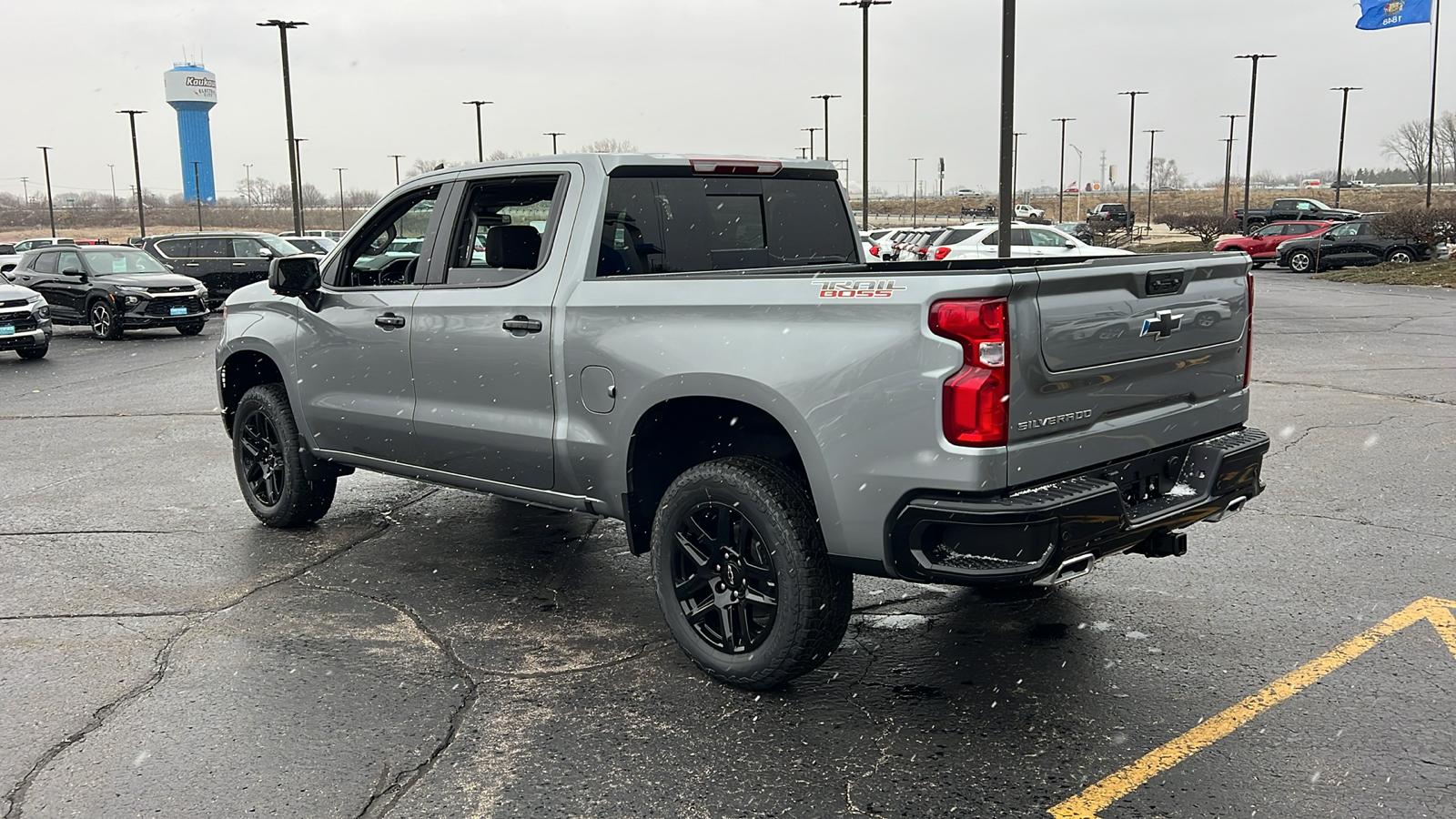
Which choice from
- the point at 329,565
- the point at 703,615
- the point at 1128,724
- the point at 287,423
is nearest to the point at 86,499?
the point at 287,423

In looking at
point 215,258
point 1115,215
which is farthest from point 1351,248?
Result: point 1115,215

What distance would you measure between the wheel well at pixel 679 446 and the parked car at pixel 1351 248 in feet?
105

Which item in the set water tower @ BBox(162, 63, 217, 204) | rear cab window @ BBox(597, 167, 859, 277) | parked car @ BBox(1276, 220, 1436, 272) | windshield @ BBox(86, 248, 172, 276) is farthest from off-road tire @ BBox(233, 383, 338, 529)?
water tower @ BBox(162, 63, 217, 204)

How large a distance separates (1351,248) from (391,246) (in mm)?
32931

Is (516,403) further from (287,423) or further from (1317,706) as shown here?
(1317,706)

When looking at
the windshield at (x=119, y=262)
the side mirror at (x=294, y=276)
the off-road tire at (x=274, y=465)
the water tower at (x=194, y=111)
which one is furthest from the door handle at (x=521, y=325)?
the water tower at (x=194, y=111)

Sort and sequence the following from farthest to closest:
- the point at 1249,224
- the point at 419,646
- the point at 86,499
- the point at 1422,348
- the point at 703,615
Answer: the point at 1249,224
the point at 1422,348
the point at 86,499
the point at 419,646
the point at 703,615

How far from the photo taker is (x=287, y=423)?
625 centimetres

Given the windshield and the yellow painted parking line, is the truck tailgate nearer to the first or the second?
the yellow painted parking line

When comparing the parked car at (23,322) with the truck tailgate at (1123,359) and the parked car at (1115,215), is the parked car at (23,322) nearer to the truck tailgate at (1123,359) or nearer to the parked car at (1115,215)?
the truck tailgate at (1123,359)

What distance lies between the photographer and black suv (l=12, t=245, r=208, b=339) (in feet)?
63.6

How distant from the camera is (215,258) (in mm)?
25016

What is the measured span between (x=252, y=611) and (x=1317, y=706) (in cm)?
432

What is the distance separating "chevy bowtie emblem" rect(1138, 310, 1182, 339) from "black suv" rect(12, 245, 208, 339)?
19129 mm
